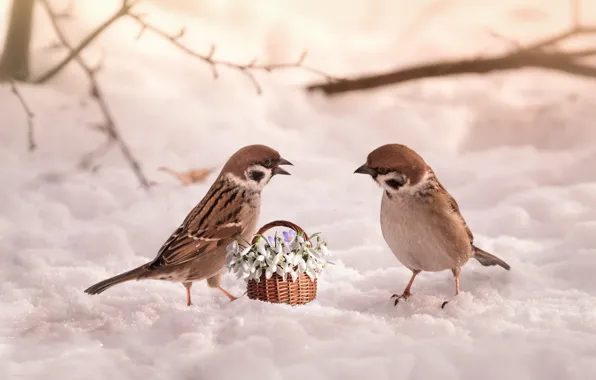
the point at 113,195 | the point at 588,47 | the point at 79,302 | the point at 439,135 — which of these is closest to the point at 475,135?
the point at 439,135

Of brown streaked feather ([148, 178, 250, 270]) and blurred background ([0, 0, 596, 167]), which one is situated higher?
blurred background ([0, 0, 596, 167])

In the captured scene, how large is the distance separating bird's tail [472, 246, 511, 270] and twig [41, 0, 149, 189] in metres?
0.89

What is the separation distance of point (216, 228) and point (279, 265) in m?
0.17

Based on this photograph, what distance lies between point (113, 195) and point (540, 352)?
1.17m

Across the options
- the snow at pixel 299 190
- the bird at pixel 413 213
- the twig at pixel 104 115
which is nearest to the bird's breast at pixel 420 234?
the bird at pixel 413 213

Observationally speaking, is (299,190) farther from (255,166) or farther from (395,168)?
(395,168)

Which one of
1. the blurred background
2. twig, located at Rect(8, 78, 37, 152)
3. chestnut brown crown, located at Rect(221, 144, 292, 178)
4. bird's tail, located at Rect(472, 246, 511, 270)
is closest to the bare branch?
the blurred background

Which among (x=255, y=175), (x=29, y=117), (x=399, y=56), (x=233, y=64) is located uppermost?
(x=399, y=56)

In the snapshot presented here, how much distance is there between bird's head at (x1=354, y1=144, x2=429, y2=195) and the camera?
5.38 feet

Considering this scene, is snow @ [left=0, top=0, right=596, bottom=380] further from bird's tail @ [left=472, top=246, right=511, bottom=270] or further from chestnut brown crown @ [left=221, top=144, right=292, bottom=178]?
chestnut brown crown @ [left=221, top=144, right=292, bottom=178]

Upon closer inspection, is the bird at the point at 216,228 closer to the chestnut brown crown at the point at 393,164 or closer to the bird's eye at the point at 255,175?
the bird's eye at the point at 255,175

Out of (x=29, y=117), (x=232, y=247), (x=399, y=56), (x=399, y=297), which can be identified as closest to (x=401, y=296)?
(x=399, y=297)

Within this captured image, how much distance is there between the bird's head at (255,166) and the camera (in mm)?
1713

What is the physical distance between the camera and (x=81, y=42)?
207cm
